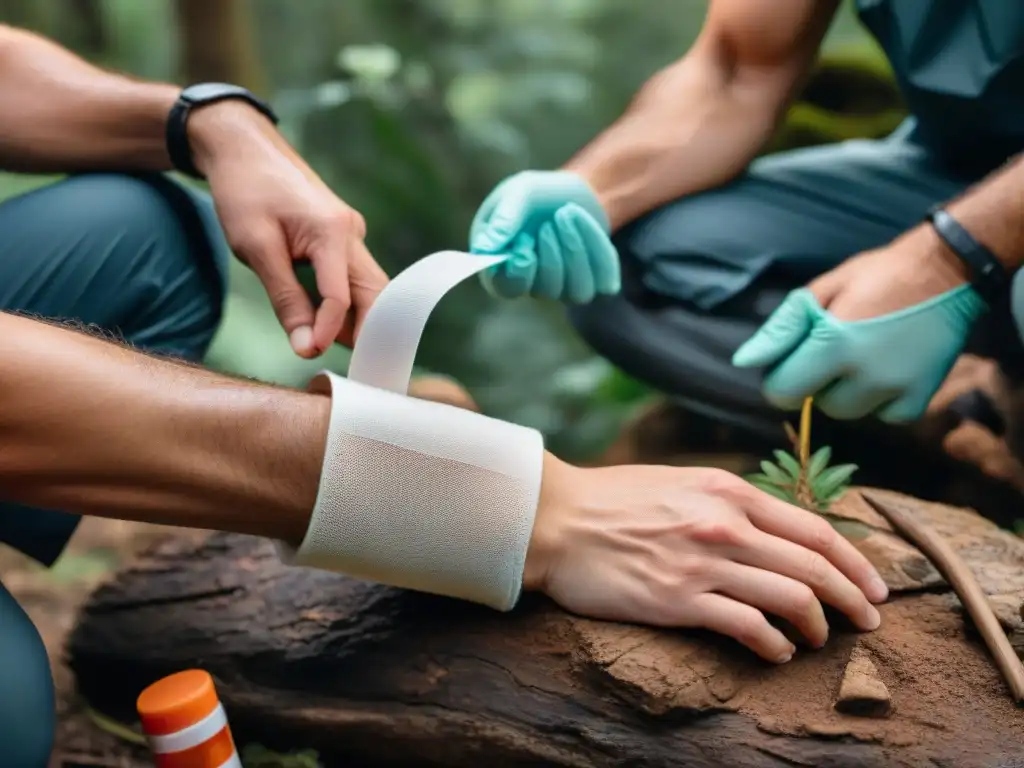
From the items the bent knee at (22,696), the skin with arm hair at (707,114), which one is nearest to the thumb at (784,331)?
the skin with arm hair at (707,114)

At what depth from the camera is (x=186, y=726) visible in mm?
791

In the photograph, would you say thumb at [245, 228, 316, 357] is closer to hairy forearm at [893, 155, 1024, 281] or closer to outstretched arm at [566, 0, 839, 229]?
outstretched arm at [566, 0, 839, 229]

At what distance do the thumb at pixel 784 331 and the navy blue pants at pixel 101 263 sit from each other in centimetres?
65

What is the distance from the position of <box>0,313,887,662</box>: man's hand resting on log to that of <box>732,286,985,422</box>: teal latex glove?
251 mm

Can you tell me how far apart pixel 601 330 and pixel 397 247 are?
956mm

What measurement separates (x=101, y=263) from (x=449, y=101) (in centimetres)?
193

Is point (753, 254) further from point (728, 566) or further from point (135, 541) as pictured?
point (135, 541)

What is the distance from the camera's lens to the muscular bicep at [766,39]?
1359 millimetres

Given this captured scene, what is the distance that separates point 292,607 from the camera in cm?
99

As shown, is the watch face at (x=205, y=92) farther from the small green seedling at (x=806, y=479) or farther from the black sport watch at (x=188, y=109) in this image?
the small green seedling at (x=806, y=479)

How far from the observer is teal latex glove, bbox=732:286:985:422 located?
105 cm

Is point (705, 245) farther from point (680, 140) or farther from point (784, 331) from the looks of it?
point (784, 331)

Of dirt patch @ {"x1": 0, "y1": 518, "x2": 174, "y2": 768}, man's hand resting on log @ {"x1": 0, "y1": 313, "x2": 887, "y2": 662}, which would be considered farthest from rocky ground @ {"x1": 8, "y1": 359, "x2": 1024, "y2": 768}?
man's hand resting on log @ {"x1": 0, "y1": 313, "x2": 887, "y2": 662}

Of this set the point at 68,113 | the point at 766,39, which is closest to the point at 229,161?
the point at 68,113
